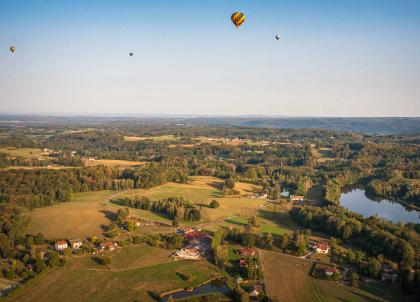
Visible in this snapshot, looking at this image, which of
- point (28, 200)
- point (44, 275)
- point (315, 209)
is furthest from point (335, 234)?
point (28, 200)

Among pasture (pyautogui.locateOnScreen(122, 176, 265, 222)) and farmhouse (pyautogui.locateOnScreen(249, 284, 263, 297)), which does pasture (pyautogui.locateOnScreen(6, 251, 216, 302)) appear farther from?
pasture (pyautogui.locateOnScreen(122, 176, 265, 222))

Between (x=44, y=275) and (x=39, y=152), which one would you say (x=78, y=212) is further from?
(x=39, y=152)

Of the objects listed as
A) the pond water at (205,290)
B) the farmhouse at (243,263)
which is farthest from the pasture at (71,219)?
the farmhouse at (243,263)

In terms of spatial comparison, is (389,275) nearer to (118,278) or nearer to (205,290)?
(205,290)

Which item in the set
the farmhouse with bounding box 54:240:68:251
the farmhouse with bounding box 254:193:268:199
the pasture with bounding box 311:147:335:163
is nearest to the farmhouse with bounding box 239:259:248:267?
the farmhouse with bounding box 54:240:68:251

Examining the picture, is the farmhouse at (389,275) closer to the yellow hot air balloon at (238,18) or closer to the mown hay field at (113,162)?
the yellow hot air balloon at (238,18)
